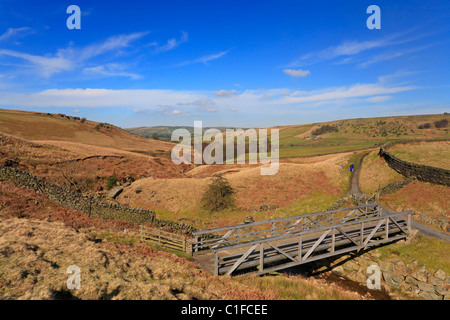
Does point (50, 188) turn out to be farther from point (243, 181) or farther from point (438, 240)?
point (438, 240)

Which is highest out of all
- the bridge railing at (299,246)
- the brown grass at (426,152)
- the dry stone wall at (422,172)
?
the brown grass at (426,152)

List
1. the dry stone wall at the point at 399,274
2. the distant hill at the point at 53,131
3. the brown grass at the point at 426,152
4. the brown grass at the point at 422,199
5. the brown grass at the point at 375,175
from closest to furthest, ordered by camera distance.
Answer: the dry stone wall at the point at 399,274, the brown grass at the point at 422,199, the brown grass at the point at 375,175, the brown grass at the point at 426,152, the distant hill at the point at 53,131

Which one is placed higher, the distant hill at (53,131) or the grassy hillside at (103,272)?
the distant hill at (53,131)

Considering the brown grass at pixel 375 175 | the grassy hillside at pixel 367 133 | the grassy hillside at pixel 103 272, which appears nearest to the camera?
the grassy hillside at pixel 103 272

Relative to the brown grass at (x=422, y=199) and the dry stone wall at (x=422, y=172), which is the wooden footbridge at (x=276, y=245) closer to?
the brown grass at (x=422, y=199)

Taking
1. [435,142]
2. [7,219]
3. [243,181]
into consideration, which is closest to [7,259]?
[7,219]

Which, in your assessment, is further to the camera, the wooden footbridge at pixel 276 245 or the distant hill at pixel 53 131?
the distant hill at pixel 53 131

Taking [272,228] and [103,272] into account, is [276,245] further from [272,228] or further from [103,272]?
[103,272]

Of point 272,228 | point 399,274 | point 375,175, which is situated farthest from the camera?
point 375,175

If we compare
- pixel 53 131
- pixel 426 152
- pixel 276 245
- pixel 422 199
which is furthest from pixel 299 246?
pixel 53 131

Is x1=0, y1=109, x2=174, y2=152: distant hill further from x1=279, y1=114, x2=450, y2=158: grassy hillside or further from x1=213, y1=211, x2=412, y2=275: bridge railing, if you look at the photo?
x1=213, y1=211, x2=412, y2=275: bridge railing

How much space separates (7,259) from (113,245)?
233 inches

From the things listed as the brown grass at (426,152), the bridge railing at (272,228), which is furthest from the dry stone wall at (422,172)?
the bridge railing at (272,228)

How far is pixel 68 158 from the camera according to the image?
4856 cm
